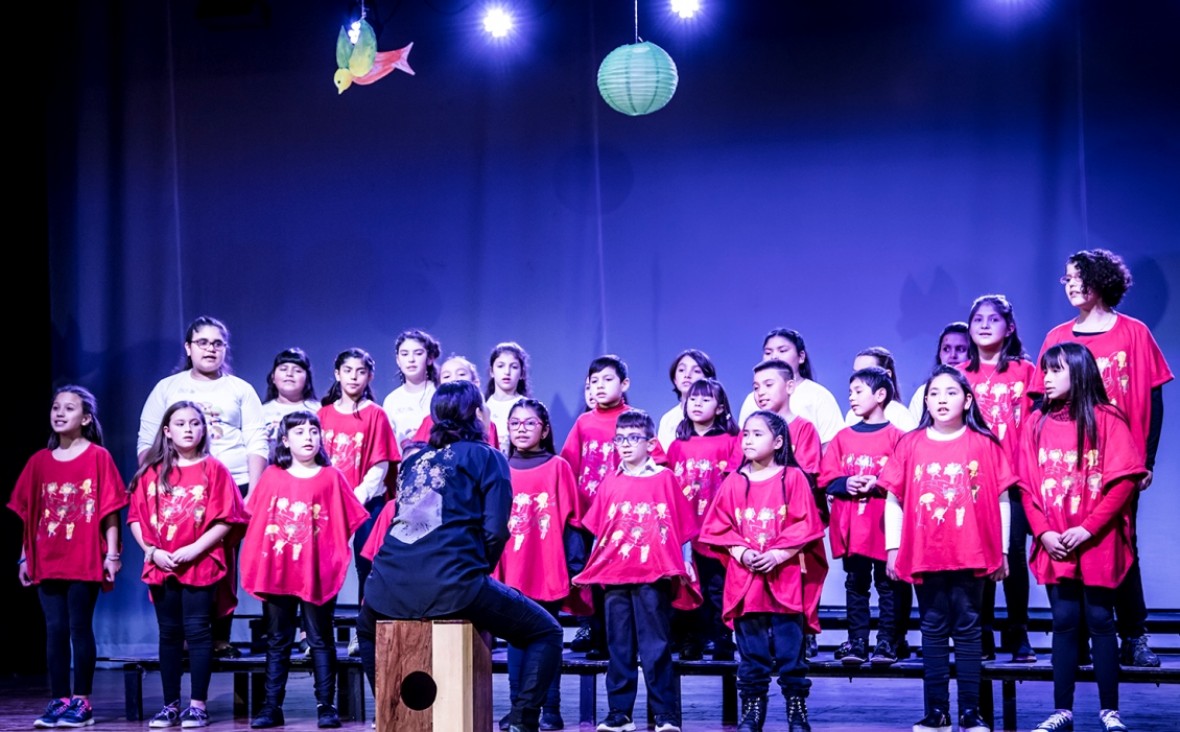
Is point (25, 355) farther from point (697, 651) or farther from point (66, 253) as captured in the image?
point (697, 651)

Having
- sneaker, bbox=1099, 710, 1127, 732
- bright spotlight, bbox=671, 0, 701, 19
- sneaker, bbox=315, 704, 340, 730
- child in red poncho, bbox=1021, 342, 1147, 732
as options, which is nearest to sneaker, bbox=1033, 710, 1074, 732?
child in red poncho, bbox=1021, 342, 1147, 732

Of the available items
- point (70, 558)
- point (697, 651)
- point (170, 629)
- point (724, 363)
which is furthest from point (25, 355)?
point (697, 651)

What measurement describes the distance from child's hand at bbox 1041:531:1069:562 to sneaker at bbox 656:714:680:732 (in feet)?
4.78

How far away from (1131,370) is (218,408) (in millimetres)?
3727

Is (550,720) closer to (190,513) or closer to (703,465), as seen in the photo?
(703,465)

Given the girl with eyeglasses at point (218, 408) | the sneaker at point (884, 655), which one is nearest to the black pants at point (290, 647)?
the girl with eyeglasses at point (218, 408)

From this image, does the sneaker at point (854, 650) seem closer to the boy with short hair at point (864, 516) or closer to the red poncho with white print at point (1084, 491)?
the boy with short hair at point (864, 516)

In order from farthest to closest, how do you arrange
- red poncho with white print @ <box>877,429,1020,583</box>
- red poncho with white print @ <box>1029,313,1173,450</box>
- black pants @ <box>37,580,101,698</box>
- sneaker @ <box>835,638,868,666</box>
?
black pants @ <box>37,580,101,698</box> → sneaker @ <box>835,638,868,666</box> → red poncho with white print @ <box>1029,313,1173,450</box> → red poncho with white print @ <box>877,429,1020,583</box>

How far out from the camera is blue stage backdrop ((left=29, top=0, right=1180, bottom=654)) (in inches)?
258

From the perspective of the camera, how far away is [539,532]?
5.14 meters

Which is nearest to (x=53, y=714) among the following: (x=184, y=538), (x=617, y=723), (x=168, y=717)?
(x=168, y=717)

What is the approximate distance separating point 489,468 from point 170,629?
83.8 inches

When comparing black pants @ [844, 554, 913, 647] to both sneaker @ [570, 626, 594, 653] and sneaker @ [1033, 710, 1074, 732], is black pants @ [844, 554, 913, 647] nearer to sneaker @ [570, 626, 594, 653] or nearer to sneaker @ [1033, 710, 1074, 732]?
sneaker @ [1033, 710, 1074, 732]

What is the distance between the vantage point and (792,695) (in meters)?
4.69
